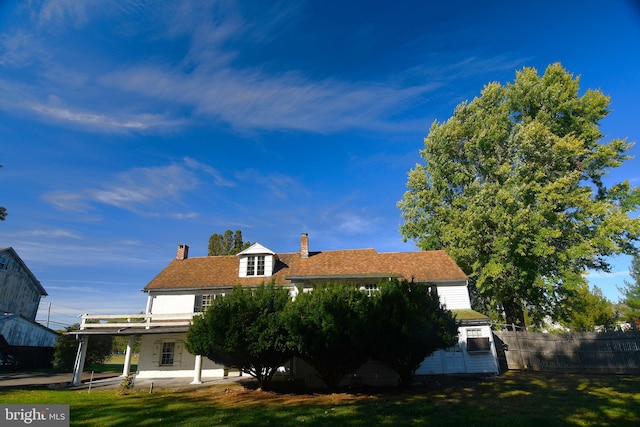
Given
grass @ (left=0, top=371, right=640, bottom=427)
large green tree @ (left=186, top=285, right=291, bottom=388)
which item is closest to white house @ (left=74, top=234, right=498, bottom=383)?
grass @ (left=0, top=371, right=640, bottom=427)

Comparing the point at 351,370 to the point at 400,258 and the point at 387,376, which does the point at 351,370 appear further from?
the point at 400,258

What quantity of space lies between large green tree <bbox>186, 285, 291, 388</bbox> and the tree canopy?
25536 mm

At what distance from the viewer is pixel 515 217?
2339 cm

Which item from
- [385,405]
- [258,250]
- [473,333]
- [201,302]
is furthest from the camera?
[258,250]

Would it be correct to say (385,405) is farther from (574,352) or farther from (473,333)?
(574,352)

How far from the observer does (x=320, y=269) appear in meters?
23.4

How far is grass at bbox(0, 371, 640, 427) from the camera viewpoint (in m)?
9.36

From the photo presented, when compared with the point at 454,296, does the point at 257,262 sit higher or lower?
higher

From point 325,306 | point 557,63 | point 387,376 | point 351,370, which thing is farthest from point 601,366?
point 557,63

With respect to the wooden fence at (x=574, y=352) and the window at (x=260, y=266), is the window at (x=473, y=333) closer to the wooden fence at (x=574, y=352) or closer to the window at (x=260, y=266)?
the wooden fence at (x=574, y=352)

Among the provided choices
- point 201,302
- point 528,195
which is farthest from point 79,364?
point 528,195

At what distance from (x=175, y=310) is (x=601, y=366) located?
2610 cm

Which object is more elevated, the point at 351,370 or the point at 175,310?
the point at 175,310

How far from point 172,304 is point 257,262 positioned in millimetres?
6415
